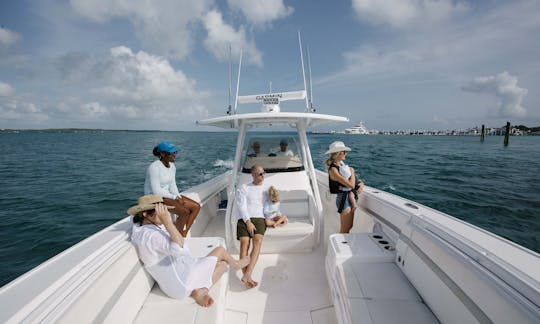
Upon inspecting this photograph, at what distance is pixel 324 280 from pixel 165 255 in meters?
1.76

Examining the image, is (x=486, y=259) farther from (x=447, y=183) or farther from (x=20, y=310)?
(x=447, y=183)

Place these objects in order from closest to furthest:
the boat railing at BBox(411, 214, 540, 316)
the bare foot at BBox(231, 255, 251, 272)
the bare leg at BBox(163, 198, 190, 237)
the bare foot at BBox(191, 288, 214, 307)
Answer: the boat railing at BBox(411, 214, 540, 316) → the bare foot at BBox(191, 288, 214, 307) → the bare foot at BBox(231, 255, 251, 272) → the bare leg at BBox(163, 198, 190, 237)

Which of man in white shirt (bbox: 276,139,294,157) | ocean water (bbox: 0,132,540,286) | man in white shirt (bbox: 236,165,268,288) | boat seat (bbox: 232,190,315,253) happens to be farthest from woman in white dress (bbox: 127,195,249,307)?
ocean water (bbox: 0,132,540,286)

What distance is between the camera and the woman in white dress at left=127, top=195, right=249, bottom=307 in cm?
187

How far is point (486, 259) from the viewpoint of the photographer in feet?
4.57

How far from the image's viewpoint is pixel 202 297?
186 centimetres

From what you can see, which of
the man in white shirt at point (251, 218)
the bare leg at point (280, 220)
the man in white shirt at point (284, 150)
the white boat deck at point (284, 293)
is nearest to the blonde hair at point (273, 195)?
the man in white shirt at point (251, 218)

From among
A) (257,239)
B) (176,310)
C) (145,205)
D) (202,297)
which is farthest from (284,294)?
(145,205)

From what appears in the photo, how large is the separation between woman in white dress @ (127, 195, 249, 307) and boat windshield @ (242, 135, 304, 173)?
214 centimetres

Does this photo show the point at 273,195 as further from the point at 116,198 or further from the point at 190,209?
the point at 116,198

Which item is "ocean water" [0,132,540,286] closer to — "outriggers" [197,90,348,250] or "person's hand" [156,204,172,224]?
"outriggers" [197,90,348,250]

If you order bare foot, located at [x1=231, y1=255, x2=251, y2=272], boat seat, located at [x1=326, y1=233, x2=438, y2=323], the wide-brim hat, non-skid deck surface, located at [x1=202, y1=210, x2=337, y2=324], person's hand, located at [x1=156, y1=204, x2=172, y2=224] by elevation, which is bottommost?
non-skid deck surface, located at [x1=202, y1=210, x2=337, y2=324]

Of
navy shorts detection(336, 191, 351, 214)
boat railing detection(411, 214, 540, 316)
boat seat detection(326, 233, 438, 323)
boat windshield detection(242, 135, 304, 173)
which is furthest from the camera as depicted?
boat windshield detection(242, 135, 304, 173)

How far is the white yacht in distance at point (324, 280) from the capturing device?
1.23 metres
